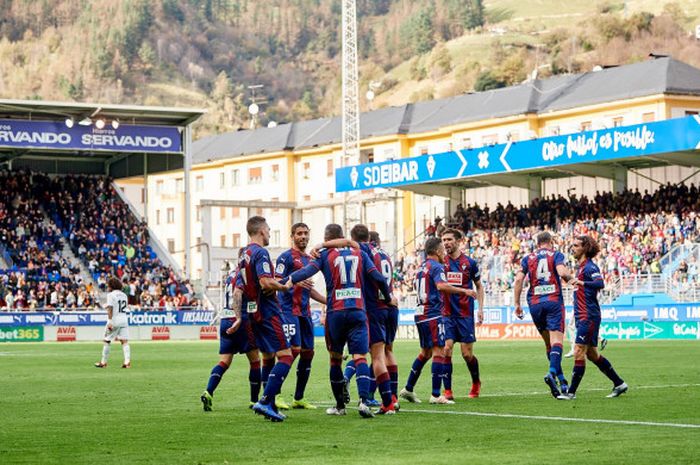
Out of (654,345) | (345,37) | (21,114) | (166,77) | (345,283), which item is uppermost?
(166,77)

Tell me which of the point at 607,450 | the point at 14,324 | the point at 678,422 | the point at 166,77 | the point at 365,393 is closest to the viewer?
the point at 607,450

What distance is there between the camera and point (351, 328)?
51.4 ft

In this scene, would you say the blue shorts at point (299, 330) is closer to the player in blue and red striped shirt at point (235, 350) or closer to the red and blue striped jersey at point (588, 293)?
the player in blue and red striped shirt at point (235, 350)

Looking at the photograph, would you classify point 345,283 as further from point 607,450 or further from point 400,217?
point 400,217

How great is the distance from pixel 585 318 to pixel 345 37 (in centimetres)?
5701

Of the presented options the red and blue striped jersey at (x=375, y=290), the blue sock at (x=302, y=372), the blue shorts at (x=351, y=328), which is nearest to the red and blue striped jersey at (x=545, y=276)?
the red and blue striped jersey at (x=375, y=290)

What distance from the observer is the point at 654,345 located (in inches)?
1511

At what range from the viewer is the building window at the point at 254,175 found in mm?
101000

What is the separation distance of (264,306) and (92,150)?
1990 inches

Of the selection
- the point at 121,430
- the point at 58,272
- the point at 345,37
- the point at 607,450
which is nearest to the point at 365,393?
the point at 121,430

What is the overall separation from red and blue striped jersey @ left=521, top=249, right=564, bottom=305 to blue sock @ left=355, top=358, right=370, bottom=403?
4.18 meters

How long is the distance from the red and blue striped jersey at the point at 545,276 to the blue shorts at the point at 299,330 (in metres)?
3.42

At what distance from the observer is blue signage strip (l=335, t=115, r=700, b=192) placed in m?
51.2

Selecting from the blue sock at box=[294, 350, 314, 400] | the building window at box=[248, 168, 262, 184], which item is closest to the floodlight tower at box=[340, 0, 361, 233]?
the building window at box=[248, 168, 262, 184]
